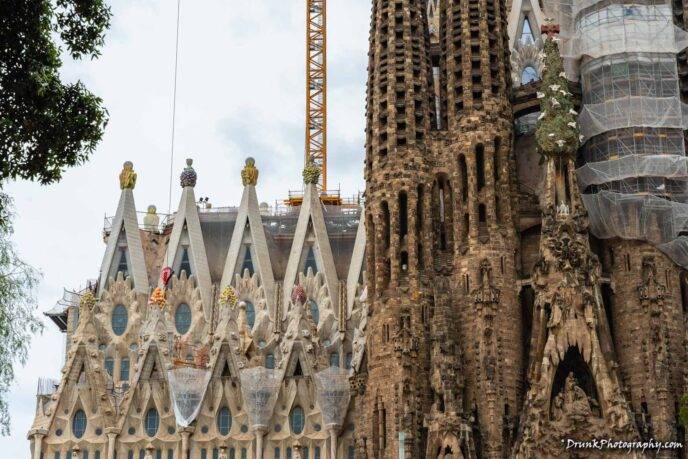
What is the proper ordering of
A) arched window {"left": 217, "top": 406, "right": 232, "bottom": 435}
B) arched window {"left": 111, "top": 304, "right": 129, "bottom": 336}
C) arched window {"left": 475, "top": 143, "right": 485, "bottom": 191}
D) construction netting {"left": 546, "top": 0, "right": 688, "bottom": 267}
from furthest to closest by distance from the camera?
arched window {"left": 111, "top": 304, "right": 129, "bottom": 336}, arched window {"left": 217, "top": 406, "right": 232, "bottom": 435}, arched window {"left": 475, "top": 143, "right": 485, "bottom": 191}, construction netting {"left": 546, "top": 0, "right": 688, "bottom": 267}

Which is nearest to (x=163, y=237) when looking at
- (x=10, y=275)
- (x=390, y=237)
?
(x=390, y=237)

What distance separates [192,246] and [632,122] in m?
23.6

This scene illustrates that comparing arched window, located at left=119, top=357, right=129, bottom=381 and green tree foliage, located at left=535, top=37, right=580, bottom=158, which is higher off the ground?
green tree foliage, located at left=535, top=37, right=580, bottom=158

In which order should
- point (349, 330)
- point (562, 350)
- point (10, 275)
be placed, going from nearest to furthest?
point (10, 275)
point (562, 350)
point (349, 330)

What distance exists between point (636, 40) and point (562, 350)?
12133 mm

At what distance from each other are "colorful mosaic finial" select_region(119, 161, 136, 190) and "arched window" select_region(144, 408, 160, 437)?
41.0 feet

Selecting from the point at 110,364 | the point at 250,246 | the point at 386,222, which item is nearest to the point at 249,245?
the point at 250,246

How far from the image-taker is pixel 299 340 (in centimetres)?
5494

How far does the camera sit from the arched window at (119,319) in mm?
60656

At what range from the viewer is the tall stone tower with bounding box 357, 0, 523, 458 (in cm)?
4403

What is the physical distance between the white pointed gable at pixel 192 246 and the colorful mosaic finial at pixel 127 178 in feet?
8.44

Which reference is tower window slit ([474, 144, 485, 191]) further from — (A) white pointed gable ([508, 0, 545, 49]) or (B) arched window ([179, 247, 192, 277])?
(B) arched window ([179, 247, 192, 277])

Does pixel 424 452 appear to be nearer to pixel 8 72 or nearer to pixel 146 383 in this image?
pixel 146 383

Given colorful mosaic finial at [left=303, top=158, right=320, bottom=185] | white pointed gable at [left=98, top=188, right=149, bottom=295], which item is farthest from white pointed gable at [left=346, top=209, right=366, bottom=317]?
white pointed gable at [left=98, top=188, right=149, bottom=295]
